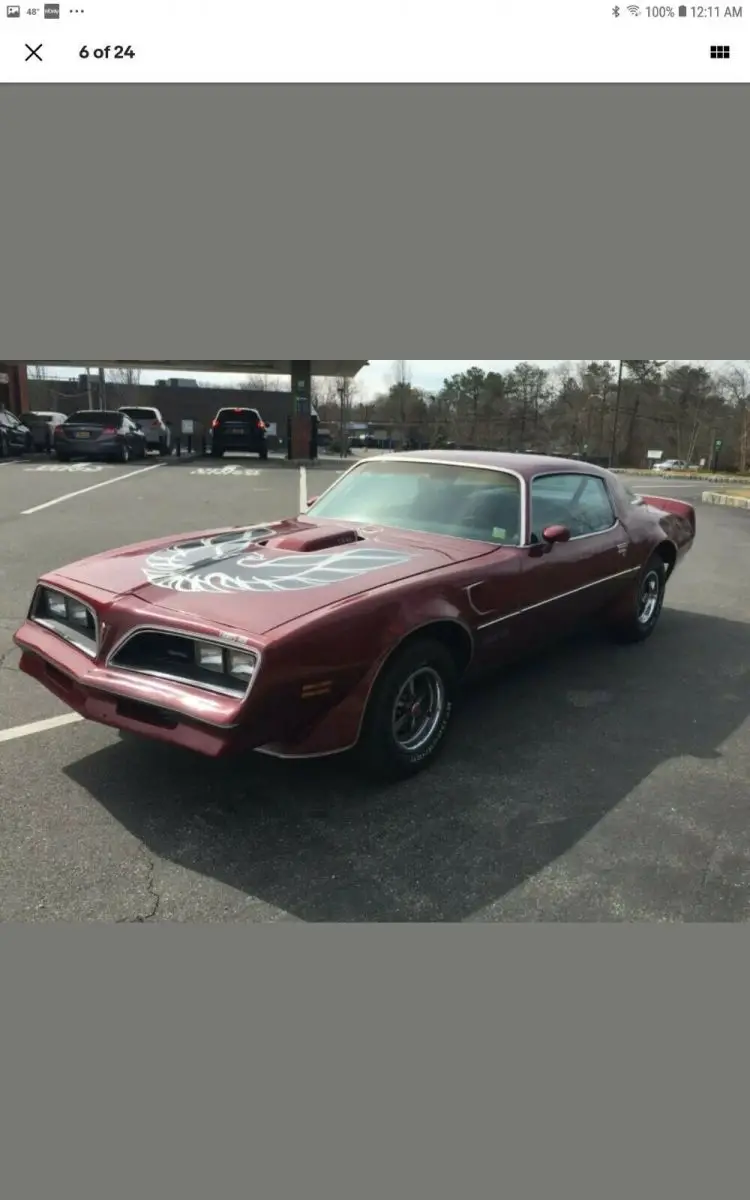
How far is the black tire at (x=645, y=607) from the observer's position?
18.2 feet

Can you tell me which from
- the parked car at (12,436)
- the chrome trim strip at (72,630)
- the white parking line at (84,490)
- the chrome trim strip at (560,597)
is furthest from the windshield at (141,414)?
the chrome trim strip at (72,630)

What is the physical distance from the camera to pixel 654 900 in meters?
2.68

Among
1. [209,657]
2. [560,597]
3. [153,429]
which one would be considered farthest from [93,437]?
[209,657]

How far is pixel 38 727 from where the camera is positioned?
395 centimetres

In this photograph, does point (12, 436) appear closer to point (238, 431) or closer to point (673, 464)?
point (238, 431)

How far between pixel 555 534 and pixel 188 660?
7.40 ft

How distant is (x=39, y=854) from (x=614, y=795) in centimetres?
245

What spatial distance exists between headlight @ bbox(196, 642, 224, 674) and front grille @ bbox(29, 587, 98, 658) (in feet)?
1.99

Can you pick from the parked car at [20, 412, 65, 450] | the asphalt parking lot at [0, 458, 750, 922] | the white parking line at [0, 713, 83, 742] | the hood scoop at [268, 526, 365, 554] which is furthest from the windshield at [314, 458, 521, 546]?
the parked car at [20, 412, 65, 450]

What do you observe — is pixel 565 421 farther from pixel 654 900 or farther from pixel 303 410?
pixel 654 900

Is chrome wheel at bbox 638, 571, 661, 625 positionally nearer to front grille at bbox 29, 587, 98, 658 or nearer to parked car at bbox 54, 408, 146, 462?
front grille at bbox 29, 587, 98, 658

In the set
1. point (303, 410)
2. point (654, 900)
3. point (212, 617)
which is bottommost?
point (654, 900)

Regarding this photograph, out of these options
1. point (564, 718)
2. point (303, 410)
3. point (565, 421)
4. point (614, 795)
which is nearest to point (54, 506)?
point (564, 718)

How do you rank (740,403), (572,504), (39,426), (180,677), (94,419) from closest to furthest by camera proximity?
1. (180,677)
2. (572,504)
3. (94,419)
4. (39,426)
5. (740,403)
